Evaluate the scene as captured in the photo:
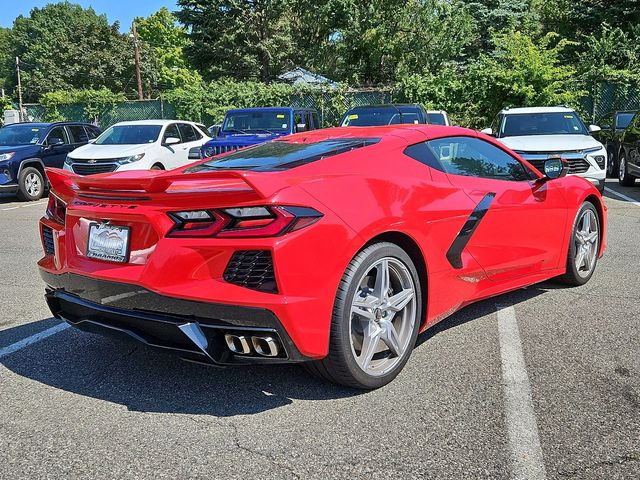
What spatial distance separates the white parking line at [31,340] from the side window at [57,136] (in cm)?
1044

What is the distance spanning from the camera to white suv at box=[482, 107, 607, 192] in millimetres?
9516

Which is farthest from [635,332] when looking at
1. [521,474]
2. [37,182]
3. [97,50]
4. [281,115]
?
[97,50]

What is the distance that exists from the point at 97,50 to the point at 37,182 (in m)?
55.1

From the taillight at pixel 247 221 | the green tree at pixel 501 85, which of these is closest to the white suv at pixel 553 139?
the taillight at pixel 247 221

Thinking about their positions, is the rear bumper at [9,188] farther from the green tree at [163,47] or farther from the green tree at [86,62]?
the green tree at [163,47]

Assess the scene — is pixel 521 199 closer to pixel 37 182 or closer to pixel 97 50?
pixel 37 182

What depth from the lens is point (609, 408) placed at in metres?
3.03

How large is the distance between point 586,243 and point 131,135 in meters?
10.6

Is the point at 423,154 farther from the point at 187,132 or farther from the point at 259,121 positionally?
the point at 187,132

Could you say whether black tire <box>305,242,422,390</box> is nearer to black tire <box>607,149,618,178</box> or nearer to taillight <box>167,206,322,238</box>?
taillight <box>167,206,322,238</box>

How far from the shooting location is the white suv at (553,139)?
9516 mm

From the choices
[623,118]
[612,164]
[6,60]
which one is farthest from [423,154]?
[6,60]

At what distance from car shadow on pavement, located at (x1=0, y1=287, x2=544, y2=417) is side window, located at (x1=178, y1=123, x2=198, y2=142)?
1033 cm

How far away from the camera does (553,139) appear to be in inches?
405
